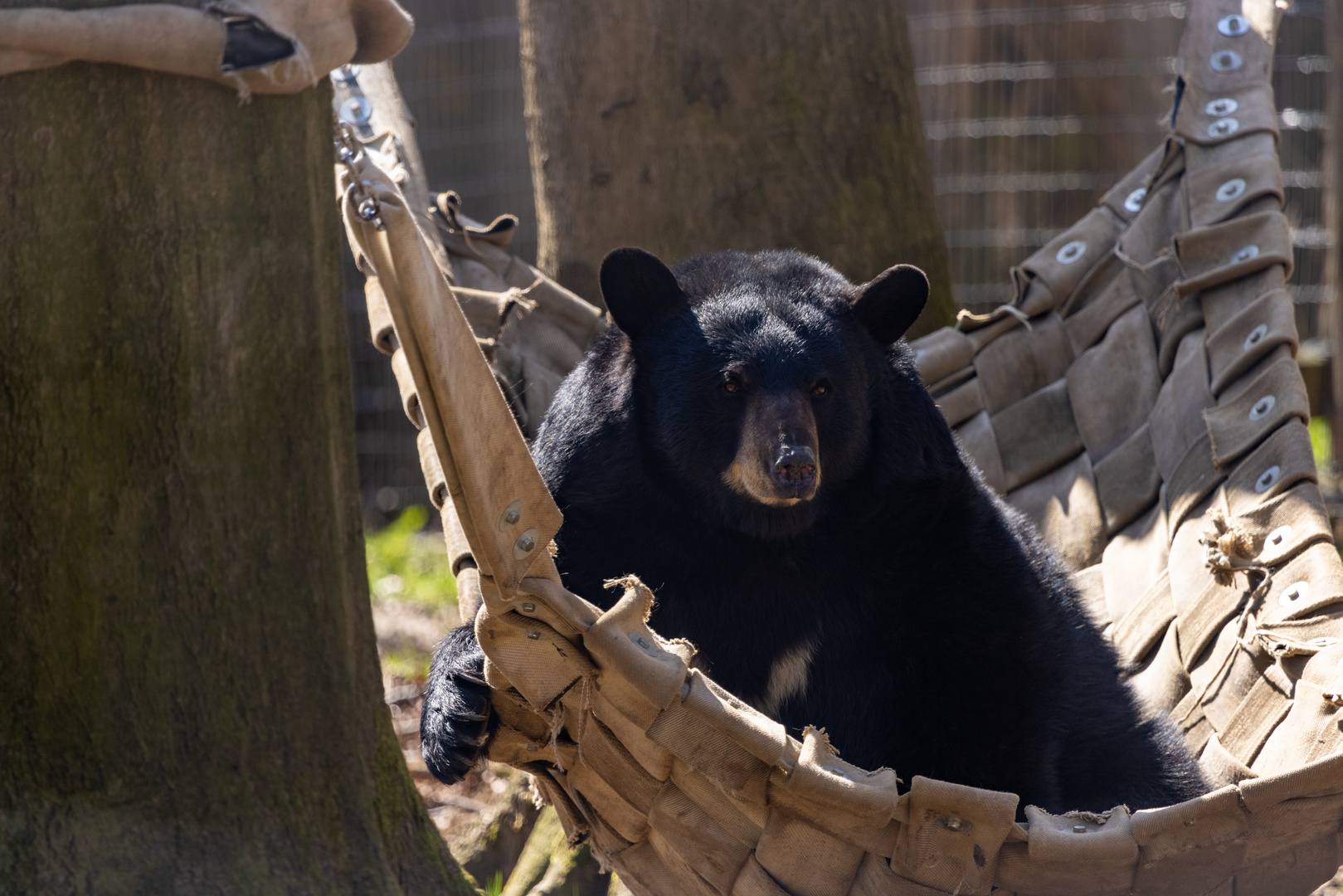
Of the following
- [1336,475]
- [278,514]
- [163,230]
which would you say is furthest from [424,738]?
[1336,475]

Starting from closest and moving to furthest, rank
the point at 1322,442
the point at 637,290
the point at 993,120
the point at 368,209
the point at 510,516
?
the point at 368,209 → the point at 510,516 → the point at 637,290 → the point at 993,120 → the point at 1322,442

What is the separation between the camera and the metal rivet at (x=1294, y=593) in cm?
232

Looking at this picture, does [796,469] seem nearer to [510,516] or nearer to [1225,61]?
[510,516]

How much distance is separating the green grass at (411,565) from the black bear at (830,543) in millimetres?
2627

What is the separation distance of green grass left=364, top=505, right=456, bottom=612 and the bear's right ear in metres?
2.64

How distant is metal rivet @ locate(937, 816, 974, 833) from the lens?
5.41 feet

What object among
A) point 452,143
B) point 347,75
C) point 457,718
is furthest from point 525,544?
point 452,143

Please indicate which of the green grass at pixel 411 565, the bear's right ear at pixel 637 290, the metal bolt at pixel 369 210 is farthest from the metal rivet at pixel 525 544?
the green grass at pixel 411 565

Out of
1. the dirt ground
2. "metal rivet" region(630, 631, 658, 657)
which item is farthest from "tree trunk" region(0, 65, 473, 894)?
the dirt ground

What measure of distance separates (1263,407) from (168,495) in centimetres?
218

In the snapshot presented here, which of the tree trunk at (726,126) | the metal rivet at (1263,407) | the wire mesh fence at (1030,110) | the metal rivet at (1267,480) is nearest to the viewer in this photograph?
the metal rivet at (1267,480)

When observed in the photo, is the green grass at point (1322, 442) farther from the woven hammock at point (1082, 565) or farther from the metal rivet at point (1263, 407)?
the metal rivet at point (1263, 407)

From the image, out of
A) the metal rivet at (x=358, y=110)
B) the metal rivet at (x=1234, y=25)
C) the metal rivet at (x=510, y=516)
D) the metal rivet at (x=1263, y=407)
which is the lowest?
the metal rivet at (x=1263, y=407)

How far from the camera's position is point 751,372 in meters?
2.41
